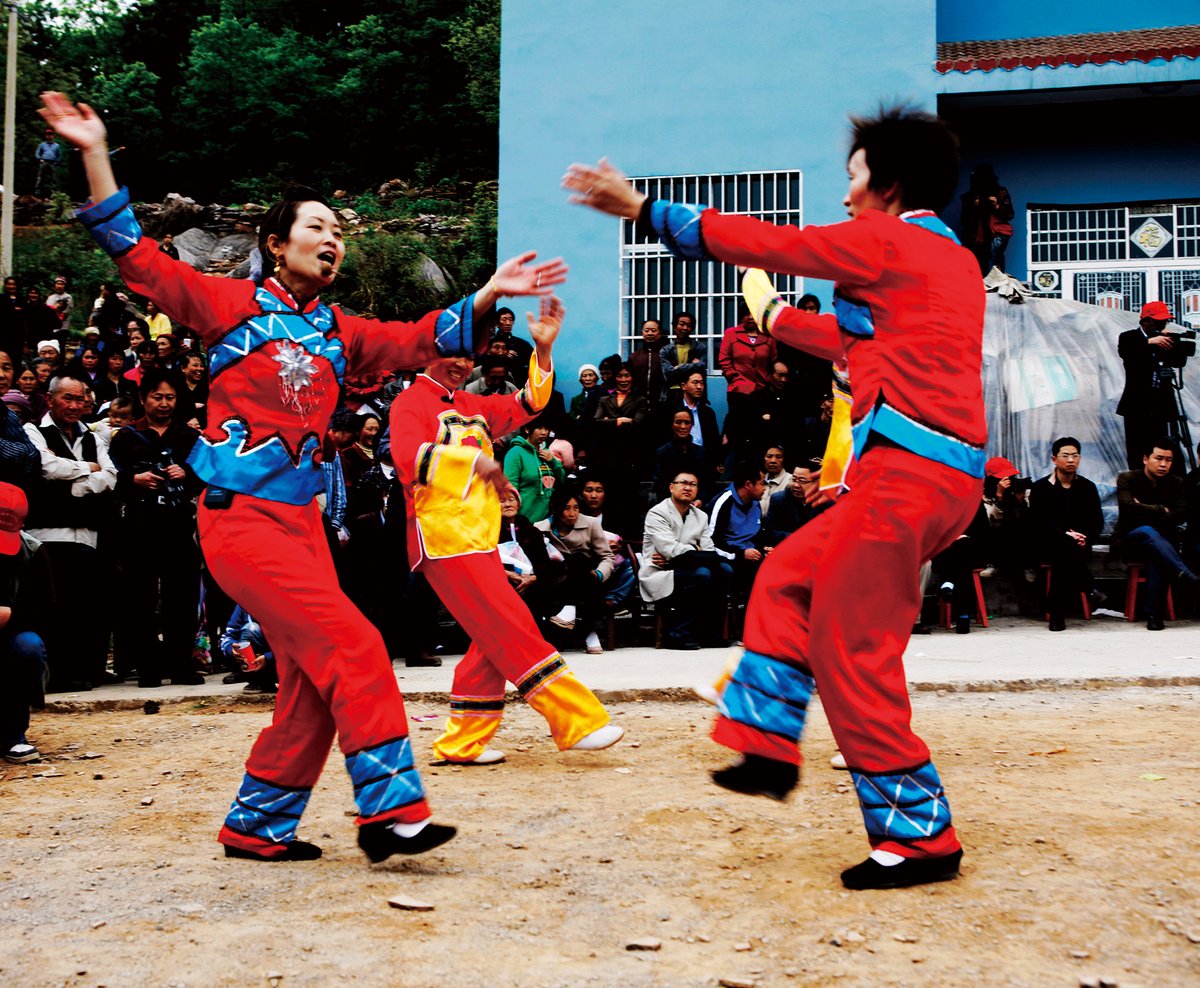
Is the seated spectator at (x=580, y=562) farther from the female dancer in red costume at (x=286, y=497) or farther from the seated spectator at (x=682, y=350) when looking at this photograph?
the female dancer in red costume at (x=286, y=497)

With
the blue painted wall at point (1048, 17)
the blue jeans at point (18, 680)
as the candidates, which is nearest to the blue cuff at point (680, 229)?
the blue jeans at point (18, 680)

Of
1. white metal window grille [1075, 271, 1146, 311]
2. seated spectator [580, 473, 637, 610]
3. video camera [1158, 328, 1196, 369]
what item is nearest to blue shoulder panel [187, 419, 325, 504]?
seated spectator [580, 473, 637, 610]

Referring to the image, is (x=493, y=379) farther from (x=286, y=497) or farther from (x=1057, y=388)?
(x=286, y=497)

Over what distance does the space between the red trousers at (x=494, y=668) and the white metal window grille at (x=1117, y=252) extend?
10.6 m

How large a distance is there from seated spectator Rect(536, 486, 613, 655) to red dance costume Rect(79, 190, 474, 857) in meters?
5.59

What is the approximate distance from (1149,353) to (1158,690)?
4.75 meters

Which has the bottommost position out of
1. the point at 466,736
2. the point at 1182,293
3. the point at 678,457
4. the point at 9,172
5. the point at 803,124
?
the point at 466,736

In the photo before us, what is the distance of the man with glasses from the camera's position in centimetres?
850

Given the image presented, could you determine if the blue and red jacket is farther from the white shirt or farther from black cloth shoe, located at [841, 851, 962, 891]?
the white shirt

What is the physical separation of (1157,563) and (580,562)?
4.67 meters

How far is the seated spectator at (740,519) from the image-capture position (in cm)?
1077

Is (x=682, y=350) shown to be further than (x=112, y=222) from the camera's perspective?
Yes

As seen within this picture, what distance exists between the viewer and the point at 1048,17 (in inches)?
638

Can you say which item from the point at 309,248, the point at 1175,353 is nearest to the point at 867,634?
the point at 309,248
